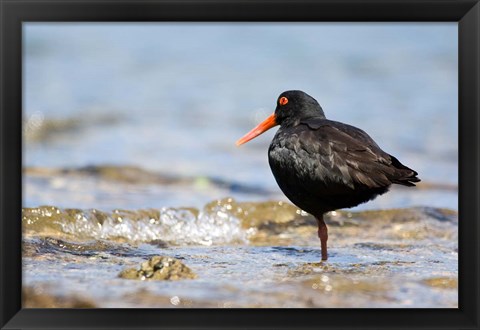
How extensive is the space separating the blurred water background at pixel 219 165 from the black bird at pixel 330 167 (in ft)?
1.49

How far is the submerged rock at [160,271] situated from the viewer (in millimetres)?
4492

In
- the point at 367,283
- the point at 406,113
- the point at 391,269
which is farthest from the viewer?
the point at 406,113

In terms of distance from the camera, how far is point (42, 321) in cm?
387

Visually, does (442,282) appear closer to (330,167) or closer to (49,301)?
(330,167)

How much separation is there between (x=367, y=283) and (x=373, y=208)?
262 cm

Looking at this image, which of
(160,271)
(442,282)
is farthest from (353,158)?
(160,271)

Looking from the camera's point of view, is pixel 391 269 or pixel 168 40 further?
pixel 168 40

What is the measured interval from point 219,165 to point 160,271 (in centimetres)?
472

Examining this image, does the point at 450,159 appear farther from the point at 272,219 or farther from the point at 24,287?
the point at 24,287

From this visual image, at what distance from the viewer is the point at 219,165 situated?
9.18m

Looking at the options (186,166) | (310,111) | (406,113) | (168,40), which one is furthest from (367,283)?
(168,40)

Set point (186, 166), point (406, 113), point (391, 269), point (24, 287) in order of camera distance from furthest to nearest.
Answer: point (406, 113) < point (186, 166) < point (391, 269) < point (24, 287)

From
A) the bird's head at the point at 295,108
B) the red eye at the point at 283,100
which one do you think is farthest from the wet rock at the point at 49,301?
the red eye at the point at 283,100

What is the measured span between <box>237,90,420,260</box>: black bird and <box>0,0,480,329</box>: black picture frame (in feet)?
2.63
